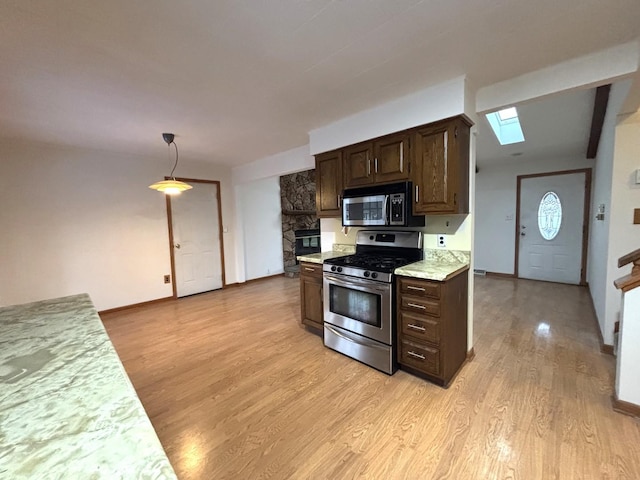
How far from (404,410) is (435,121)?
220 cm

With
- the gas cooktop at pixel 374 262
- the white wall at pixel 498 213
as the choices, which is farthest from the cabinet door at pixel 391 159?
the white wall at pixel 498 213

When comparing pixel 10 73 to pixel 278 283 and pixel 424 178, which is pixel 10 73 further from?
pixel 278 283

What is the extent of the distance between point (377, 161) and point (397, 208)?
1.71 feet

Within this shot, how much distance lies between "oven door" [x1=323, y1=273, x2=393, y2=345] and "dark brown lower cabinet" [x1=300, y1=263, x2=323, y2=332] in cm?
21

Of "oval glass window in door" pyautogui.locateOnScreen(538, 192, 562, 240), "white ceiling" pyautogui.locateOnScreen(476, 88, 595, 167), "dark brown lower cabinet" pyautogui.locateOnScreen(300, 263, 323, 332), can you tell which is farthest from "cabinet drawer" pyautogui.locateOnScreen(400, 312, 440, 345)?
"oval glass window in door" pyautogui.locateOnScreen(538, 192, 562, 240)

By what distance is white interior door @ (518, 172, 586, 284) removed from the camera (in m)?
4.91

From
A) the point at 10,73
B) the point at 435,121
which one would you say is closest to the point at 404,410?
the point at 435,121

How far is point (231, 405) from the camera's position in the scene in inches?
81.3

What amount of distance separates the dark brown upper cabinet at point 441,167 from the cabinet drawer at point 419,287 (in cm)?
61

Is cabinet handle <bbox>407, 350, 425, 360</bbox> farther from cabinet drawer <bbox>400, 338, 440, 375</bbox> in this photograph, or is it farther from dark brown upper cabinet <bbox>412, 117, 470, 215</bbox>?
dark brown upper cabinet <bbox>412, 117, 470, 215</bbox>

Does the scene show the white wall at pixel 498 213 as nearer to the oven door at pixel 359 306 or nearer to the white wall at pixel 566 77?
the white wall at pixel 566 77

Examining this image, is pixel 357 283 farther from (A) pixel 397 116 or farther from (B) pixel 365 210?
(A) pixel 397 116

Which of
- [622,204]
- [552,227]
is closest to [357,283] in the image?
[622,204]

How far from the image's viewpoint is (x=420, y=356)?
2.24 m
